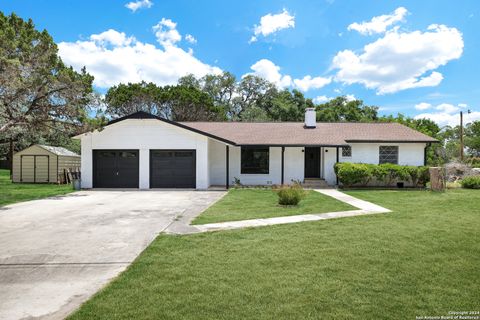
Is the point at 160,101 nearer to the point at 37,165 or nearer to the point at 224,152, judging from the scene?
the point at 37,165

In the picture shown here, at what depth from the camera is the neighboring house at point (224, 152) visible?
1750cm

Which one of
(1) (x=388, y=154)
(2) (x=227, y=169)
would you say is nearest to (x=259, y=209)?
(2) (x=227, y=169)

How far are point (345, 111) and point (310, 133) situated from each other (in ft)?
70.6

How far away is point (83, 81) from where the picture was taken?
15.2 m

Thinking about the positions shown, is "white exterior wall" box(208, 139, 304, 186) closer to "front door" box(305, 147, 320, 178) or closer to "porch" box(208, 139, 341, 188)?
"porch" box(208, 139, 341, 188)

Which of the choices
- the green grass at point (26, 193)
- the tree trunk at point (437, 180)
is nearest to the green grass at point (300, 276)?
the tree trunk at point (437, 180)

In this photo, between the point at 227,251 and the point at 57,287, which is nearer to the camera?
the point at 57,287

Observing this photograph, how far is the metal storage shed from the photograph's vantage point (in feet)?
→ 70.7

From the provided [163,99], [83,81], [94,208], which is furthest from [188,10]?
[163,99]

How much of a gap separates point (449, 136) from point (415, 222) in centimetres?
5411

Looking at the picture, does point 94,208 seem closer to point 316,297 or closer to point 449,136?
point 316,297

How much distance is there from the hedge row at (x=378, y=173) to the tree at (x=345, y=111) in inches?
868

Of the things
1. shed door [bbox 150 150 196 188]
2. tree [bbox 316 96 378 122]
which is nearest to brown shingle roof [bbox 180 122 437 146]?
shed door [bbox 150 150 196 188]

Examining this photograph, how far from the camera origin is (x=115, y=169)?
17.9m
